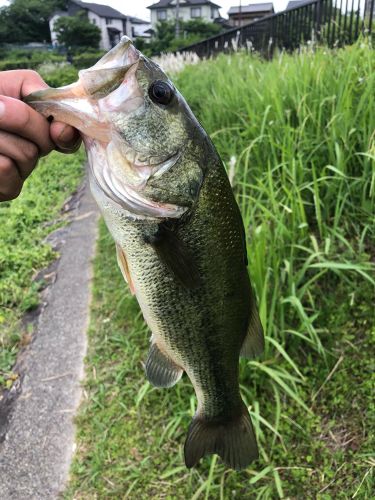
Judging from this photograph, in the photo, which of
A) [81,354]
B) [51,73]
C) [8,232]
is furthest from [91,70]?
[51,73]

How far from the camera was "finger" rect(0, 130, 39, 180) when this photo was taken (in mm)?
1249

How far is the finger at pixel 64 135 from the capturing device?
46.7 inches

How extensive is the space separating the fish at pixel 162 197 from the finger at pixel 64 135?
36mm

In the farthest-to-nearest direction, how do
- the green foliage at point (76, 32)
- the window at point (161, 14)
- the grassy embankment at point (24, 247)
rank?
the window at point (161, 14)
the green foliage at point (76, 32)
the grassy embankment at point (24, 247)

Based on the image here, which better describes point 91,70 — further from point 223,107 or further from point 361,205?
point 223,107

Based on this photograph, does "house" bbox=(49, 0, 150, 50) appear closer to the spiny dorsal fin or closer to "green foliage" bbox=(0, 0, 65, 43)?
"green foliage" bbox=(0, 0, 65, 43)

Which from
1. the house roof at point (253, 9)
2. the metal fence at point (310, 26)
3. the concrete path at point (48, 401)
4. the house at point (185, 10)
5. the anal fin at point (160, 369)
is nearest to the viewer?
the anal fin at point (160, 369)

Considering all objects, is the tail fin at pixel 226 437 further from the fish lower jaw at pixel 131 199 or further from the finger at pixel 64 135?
the finger at pixel 64 135

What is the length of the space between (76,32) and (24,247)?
48.4 meters

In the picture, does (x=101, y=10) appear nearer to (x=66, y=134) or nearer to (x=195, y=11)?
(x=195, y=11)

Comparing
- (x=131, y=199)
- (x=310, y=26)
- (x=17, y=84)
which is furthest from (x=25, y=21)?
Result: (x=131, y=199)

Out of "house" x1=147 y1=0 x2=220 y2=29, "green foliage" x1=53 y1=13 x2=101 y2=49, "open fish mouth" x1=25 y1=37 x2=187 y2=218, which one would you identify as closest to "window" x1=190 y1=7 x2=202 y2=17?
"house" x1=147 y1=0 x2=220 y2=29

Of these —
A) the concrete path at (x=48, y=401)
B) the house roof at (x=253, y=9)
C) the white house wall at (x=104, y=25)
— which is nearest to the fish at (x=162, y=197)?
the concrete path at (x=48, y=401)

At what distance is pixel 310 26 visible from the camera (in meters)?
7.43
